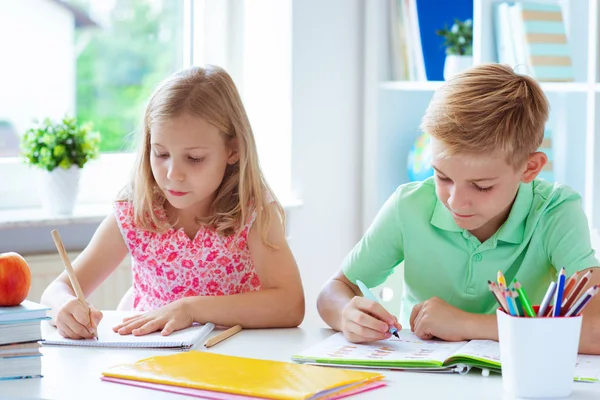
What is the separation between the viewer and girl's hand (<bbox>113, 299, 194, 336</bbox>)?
155 centimetres

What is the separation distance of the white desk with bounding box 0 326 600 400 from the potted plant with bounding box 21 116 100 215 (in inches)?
47.9

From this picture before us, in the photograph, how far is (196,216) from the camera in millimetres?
1942

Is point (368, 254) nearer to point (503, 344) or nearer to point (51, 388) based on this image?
point (503, 344)

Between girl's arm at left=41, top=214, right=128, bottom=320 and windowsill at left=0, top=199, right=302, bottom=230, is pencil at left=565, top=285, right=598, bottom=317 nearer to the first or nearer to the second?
girl's arm at left=41, top=214, right=128, bottom=320

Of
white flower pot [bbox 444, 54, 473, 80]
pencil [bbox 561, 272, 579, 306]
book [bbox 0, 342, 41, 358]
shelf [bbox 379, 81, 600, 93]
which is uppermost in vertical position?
white flower pot [bbox 444, 54, 473, 80]

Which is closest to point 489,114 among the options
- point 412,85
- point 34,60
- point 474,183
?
point 474,183

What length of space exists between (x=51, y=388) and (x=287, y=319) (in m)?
0.53

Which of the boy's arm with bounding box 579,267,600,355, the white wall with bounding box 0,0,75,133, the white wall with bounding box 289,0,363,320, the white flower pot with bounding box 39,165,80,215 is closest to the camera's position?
the boy's arm with bounding box 579,267,600,355

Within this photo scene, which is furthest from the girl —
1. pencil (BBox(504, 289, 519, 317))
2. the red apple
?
pencil (BBox(504, 289, 519, 317))

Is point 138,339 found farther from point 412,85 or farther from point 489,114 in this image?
point 412,85

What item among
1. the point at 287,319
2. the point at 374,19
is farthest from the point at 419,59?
the point at 287,319

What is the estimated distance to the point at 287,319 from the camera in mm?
1696

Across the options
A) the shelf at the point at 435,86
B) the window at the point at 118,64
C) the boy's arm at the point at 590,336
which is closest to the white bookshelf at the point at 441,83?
the shelf at the point at 435,86

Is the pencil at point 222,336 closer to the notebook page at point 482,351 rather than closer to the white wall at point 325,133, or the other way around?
the notebook page at point 482,351
